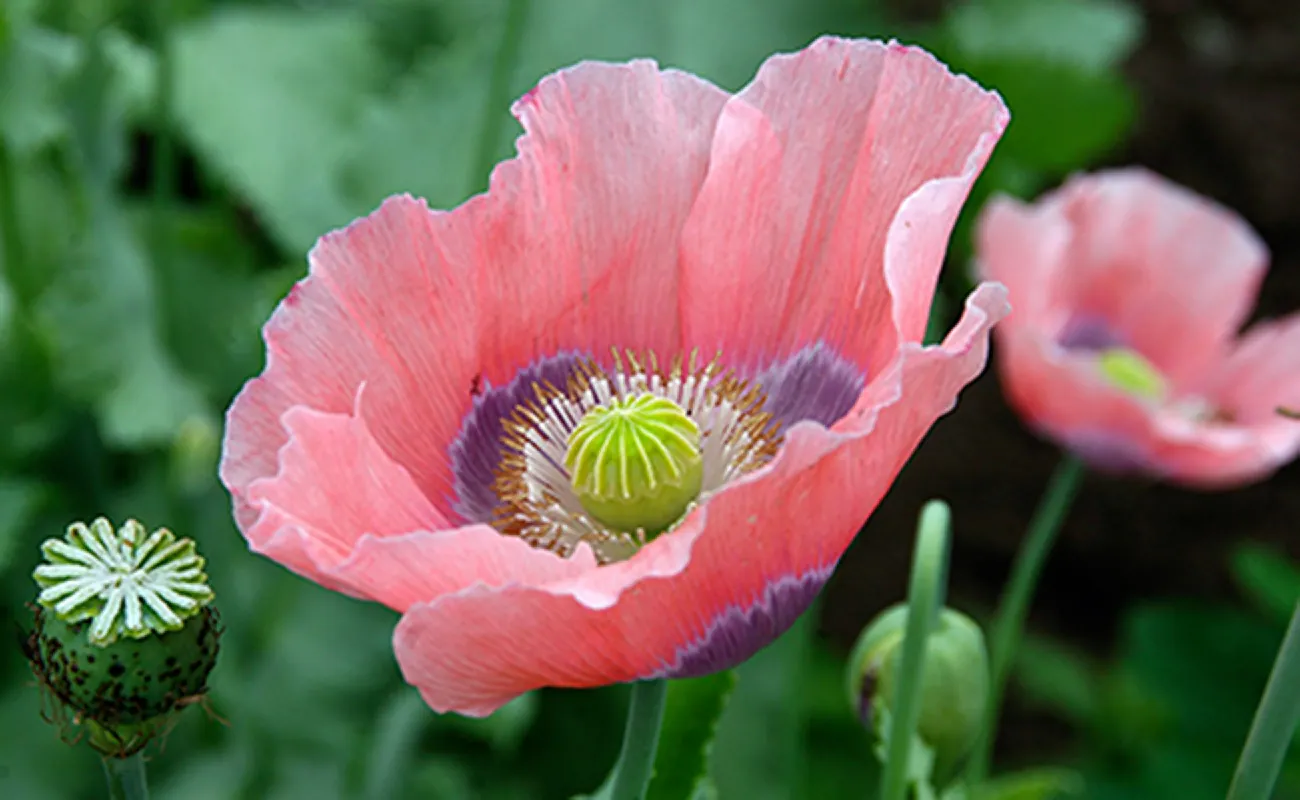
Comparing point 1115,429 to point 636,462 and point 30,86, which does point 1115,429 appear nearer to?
point 636,462

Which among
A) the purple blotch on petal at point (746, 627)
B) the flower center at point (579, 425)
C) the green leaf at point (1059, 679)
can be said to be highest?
the purple blotch on petal at point (746, 627)

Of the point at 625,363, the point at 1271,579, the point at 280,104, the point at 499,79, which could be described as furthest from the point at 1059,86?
the point at 625,363

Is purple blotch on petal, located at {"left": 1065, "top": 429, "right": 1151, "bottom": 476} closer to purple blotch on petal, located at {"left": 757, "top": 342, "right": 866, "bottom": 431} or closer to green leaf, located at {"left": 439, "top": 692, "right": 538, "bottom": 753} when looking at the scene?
green leaf, located at {"left": 439, "top": 692, "right": 538, "bottom": 753}

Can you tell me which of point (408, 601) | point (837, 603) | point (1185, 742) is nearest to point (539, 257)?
point (408, 601)

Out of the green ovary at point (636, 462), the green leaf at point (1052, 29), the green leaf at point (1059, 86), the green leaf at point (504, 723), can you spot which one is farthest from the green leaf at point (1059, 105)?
the green ovary at point (636, 462)

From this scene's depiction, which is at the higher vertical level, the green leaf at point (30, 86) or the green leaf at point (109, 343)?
the green leaf at point (30, 86)

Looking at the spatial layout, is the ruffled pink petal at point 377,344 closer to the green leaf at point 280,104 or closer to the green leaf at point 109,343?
the green leaf at point 109,343

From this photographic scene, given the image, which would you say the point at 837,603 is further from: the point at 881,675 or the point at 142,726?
the point at 142,726
